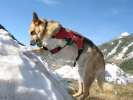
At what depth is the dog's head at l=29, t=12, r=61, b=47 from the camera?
13.2 metres

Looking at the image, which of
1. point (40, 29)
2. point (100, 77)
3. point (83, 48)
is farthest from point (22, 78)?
point (100, 77)

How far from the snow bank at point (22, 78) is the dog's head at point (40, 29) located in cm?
357

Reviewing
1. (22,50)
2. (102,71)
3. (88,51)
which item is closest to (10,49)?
(22,50)

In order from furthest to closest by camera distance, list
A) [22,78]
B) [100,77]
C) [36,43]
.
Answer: [100,77]
[36,43]
[22,78]

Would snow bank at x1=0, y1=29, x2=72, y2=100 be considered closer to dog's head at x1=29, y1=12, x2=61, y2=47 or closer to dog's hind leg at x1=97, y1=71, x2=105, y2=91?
dog's head at x1=29, y1=12, x2=61, y2=47

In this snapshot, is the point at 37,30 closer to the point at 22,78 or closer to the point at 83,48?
the point at 83,48

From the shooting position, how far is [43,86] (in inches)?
330

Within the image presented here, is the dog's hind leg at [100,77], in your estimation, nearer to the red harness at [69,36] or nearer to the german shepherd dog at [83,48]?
the german shepherd dog at [83,48]

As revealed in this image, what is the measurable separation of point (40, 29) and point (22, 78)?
533 cm

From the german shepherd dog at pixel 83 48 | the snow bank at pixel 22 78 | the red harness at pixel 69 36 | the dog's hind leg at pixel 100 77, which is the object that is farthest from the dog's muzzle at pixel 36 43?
the snow bank at pixel 22 78

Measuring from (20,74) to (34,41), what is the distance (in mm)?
5267

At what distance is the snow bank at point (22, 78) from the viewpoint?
7.71 m

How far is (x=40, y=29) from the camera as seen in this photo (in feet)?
43.5

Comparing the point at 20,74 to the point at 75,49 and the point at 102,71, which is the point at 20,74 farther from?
the point at 102,71
